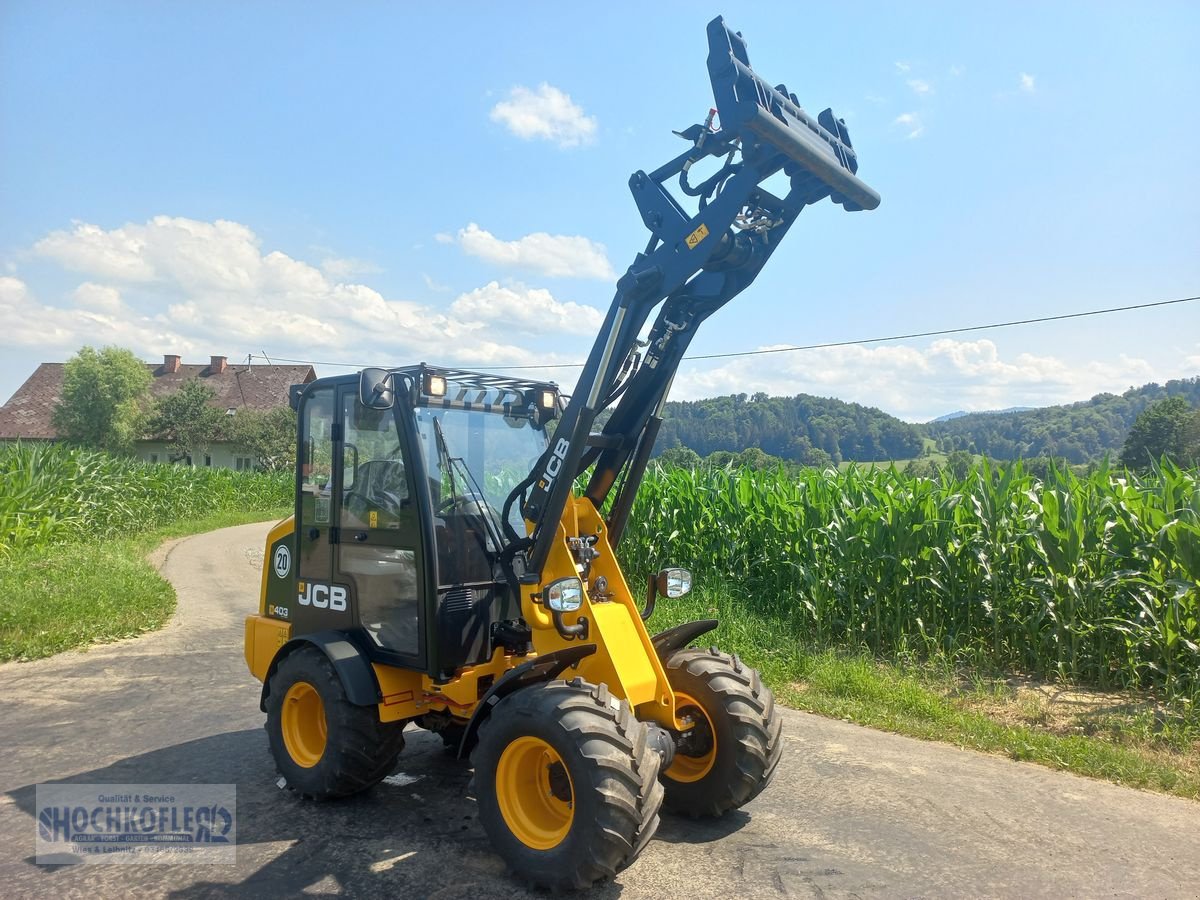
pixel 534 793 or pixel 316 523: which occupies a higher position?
pixel 316 523

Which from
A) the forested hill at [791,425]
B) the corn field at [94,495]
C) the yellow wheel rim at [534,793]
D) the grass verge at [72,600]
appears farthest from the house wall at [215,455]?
the yellow wheel rim at [534,793]

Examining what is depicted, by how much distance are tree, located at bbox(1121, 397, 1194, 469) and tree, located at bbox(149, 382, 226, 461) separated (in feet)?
141

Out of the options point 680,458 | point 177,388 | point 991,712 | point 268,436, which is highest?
point 177,388

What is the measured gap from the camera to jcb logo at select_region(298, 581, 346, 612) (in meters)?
5.15

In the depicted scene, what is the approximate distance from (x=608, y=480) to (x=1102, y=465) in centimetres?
616

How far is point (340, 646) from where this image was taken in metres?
4.83

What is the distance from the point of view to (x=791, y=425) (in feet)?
74.9

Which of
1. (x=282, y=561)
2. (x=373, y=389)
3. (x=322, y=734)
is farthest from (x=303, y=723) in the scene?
(x=373, y=389)

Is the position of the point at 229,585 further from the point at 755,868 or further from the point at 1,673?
the point at 755,868

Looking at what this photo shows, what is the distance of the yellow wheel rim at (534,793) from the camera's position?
3838 millimetres

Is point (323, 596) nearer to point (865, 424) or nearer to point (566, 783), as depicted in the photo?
point (566, 783)

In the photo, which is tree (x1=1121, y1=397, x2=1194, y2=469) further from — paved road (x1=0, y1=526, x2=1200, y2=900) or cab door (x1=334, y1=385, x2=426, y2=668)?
cab door (x1=334, y1=385, x2=426, y2=668)

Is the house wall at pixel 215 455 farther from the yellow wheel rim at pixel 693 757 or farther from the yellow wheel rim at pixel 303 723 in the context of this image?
the yellow wheel rim at pixel 693 757

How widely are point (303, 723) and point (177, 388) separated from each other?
5360 centimetres
